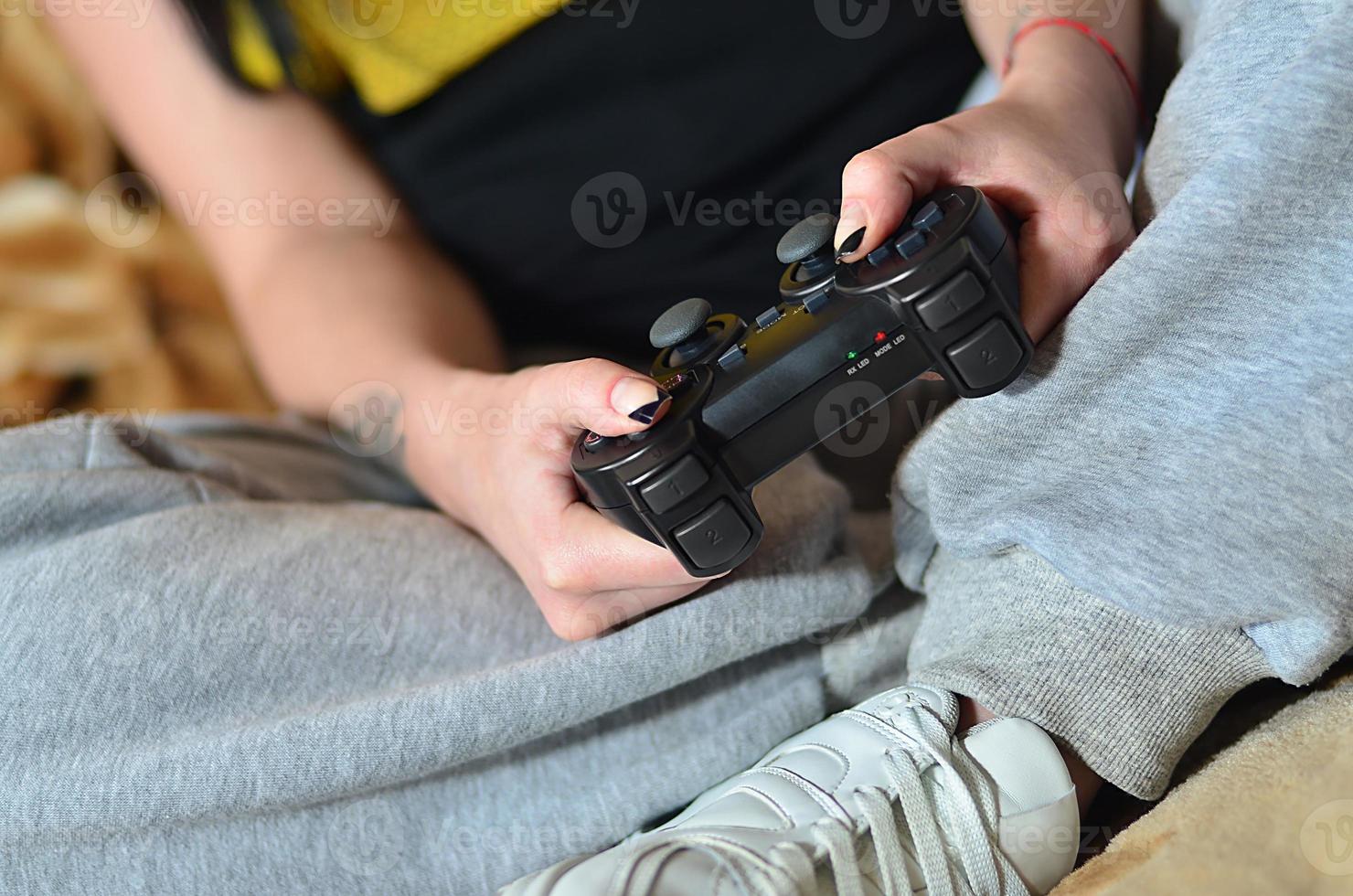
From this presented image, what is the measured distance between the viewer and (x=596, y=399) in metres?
0.41

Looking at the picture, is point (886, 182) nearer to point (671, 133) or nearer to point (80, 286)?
point (671, 133)

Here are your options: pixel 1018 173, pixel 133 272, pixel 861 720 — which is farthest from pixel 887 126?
pixel 133 272

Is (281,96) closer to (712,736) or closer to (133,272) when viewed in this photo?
(133,272)

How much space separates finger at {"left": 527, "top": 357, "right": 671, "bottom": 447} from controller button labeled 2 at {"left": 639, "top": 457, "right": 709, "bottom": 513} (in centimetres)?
2

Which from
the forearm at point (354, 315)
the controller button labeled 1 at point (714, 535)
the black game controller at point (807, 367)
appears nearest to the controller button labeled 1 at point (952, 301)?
the black game controller at point (807, 367)

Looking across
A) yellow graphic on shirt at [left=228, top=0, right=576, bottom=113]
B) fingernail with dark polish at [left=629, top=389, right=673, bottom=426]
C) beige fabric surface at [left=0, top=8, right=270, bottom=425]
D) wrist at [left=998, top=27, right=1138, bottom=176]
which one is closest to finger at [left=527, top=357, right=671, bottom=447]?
fingernail with dark polish at [left=629, top=389, right=673, bottom=426]

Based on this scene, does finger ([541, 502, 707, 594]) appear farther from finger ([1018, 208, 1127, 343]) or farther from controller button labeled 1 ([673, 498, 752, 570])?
finger ([1018, 208, 1127, 343])

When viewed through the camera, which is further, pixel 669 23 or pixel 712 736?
pixel 669 23

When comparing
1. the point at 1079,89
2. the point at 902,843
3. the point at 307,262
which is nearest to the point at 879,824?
the point at 902,843

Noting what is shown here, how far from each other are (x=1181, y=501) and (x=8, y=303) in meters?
0.80

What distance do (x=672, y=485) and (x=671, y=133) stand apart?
0.36 meters

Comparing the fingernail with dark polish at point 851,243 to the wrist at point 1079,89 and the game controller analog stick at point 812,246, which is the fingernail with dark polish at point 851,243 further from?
the wrist at point 1079,89

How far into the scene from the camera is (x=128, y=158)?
880 millimetres

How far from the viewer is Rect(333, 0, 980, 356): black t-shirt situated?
0.64 metres
